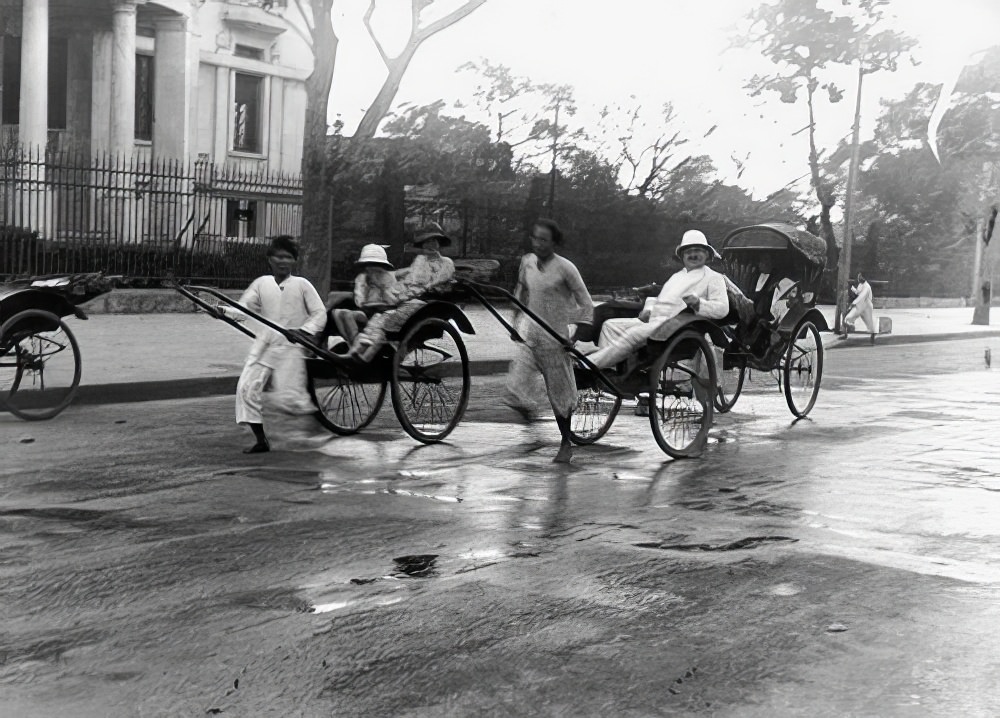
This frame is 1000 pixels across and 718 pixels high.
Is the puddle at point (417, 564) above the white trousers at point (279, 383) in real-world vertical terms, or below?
below

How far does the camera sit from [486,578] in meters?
5.28

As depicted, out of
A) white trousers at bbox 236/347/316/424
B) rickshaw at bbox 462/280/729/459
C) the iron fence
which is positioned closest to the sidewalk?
the iron fence

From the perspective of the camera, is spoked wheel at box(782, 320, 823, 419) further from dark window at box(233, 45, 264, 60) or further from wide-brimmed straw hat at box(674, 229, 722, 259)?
dark window at box(233, 45, 264, 60)

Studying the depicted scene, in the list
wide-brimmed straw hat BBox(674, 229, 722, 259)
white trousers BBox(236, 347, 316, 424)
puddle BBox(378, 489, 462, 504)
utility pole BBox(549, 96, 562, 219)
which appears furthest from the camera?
utility pole BBox(549, 96, 562, 219)

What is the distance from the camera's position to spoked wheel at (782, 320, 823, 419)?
38.8 ft

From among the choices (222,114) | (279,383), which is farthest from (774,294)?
(222,114)

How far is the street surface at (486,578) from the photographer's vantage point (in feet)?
12.9

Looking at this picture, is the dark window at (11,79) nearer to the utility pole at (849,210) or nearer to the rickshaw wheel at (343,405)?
the utility pole at (849,210)

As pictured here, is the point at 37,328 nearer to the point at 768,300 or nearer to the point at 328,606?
the point at 328,606

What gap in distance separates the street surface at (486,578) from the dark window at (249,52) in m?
23.7

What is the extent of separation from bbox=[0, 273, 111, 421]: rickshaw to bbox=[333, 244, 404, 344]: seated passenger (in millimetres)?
2326

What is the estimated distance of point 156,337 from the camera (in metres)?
16.4

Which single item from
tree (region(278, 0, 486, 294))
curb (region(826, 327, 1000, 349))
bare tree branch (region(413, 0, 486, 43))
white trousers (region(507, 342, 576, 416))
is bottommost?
curb (region(826, 327, 1000, 349))

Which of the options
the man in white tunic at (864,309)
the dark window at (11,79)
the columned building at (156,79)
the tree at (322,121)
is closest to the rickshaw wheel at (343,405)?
the tree at (322,121)
